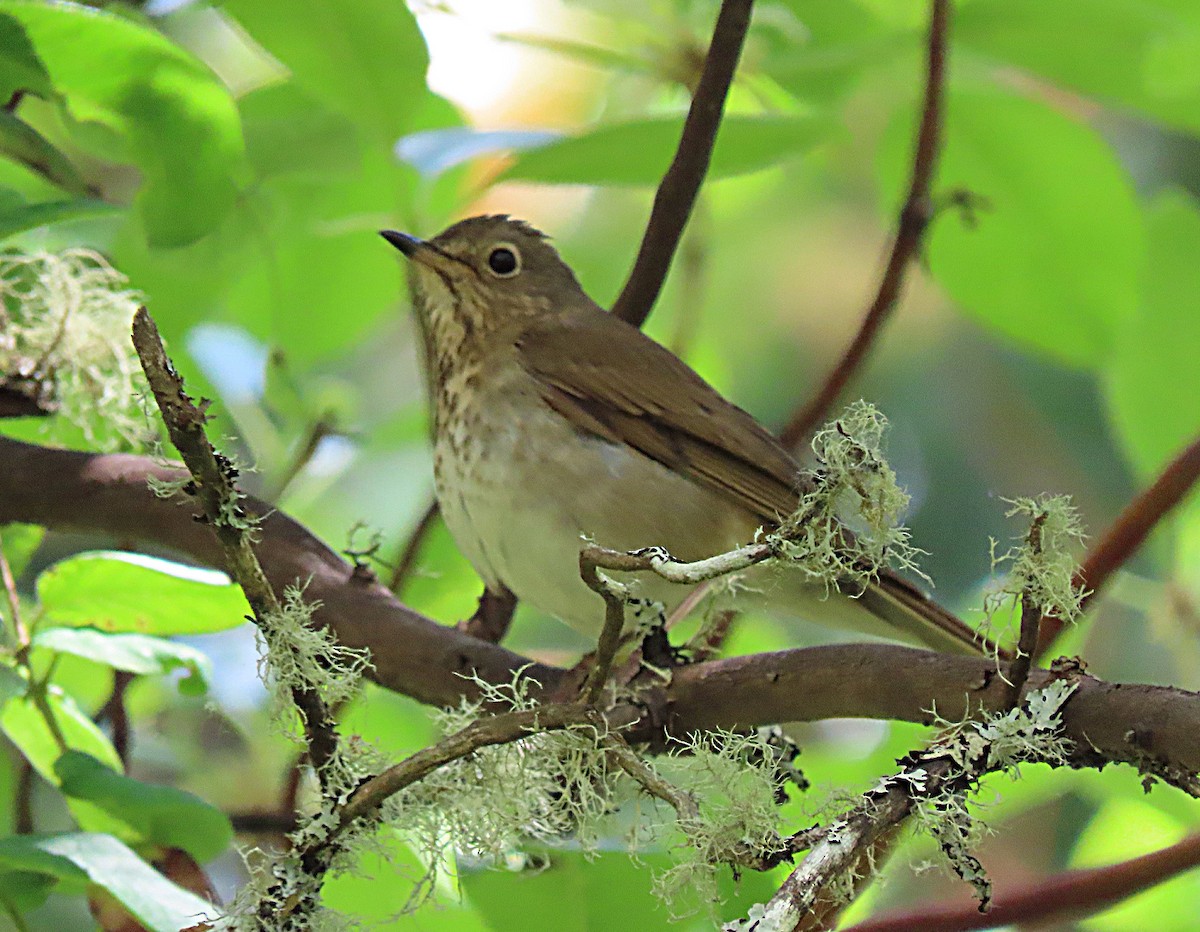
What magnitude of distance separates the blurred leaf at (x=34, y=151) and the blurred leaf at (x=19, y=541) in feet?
1.58

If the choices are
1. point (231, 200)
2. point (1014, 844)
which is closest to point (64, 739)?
point (231, 200)

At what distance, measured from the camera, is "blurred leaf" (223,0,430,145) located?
67.9 inches

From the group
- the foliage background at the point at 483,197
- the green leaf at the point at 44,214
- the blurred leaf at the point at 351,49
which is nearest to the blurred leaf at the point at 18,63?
the foliage background at the point at 483,197

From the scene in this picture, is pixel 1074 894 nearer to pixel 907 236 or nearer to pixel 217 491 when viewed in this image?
pixel 907 236

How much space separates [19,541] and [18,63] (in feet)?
2.26

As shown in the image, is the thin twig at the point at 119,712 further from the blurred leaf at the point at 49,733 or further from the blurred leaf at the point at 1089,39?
the blurred leaf at the point at 1089,39

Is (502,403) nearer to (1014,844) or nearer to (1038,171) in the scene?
(1038,171)

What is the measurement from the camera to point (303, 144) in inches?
74.2

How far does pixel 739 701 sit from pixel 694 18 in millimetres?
1196

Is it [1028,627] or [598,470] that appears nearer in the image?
[1028,627]

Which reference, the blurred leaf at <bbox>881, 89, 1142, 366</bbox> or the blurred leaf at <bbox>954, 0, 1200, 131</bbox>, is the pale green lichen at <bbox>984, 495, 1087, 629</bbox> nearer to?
the blurred leaf at <bbox>954, 0, 1200, 131</bbox>

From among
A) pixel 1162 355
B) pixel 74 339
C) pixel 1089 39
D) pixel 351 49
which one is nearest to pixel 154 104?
pixel 351 49

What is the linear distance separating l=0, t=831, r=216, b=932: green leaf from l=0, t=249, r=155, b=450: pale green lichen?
2.08ft

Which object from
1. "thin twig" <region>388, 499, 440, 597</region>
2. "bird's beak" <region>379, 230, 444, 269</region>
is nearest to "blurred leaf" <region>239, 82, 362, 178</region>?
"bird's beak" <region>379, 230, 444, 269</region>
